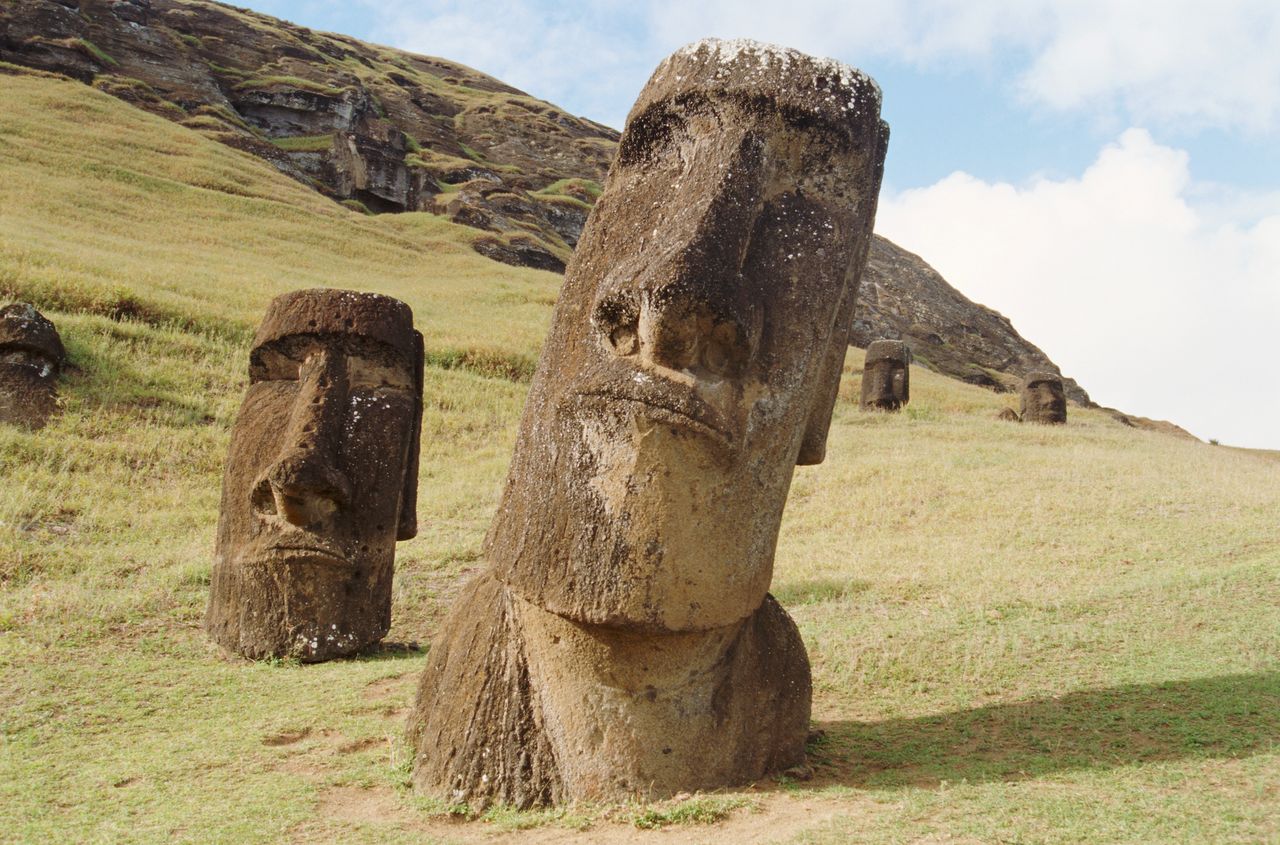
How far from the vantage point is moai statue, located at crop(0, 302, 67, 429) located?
1573 cm

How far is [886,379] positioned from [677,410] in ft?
78.0

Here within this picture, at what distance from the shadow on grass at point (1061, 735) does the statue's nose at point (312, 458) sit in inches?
153

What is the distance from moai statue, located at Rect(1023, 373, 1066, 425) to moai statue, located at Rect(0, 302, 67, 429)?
2189cm

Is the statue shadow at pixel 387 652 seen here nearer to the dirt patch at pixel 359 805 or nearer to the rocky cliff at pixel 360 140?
the dirt patch at pixel 359 805

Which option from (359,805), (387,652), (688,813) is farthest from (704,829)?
(387,652)

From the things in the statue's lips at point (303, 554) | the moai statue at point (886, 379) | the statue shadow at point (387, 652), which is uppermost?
the moai statue at point (886, 379)

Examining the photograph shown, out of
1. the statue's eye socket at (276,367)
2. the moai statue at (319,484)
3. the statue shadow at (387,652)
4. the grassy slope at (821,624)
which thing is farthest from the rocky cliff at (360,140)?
the statue shadow at (387,652)

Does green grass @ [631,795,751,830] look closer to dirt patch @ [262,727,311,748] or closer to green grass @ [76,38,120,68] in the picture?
dirt patch @ [262,727,311,748]

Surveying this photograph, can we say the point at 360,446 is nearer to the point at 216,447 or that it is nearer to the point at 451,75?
the point at 216,447

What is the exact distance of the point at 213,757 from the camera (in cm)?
600

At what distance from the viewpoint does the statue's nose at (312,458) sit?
8031mm

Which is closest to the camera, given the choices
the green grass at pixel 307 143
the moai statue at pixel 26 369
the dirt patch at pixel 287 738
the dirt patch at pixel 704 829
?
the dirt patch at pixel 704 829

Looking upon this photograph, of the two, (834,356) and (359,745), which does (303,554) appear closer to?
(359,745)

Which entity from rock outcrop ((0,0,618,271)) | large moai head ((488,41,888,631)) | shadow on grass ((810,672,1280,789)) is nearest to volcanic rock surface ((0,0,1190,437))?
rock outcrop ((0,0,618,271))
